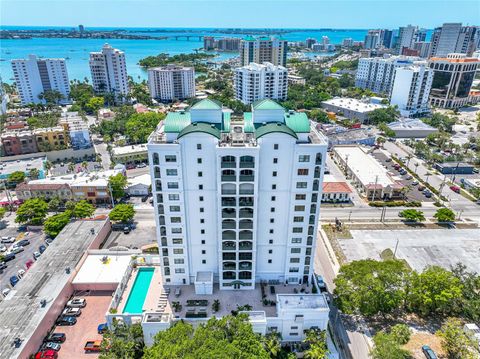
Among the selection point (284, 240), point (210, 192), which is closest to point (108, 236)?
point (210, 192)

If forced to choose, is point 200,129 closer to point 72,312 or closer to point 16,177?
point 72,312

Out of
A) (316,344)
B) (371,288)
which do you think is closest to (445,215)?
(371,288)

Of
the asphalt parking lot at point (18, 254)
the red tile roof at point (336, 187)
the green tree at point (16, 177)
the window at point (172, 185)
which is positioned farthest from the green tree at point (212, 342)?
the green tree at point (16, 177)

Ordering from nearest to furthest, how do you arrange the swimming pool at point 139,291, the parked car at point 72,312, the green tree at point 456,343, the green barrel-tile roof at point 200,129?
the green barrel-tile roof at point 200,129 → the green tree at point 456,343 → the swimming pool at point 139,291 → the parked car at point 72,312

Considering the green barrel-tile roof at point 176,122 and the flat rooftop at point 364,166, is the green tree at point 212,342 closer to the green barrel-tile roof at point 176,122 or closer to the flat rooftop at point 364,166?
the green barrel-tile roof at point 176,122

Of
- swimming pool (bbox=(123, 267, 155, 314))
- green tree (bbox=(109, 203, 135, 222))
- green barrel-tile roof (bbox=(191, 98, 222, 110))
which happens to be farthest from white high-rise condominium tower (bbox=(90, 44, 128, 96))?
green barrel-tile roof (bbox=(191, 98, 222, 110))

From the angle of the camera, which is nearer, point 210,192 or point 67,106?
point 210,192

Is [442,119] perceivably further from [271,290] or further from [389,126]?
[271,290]
